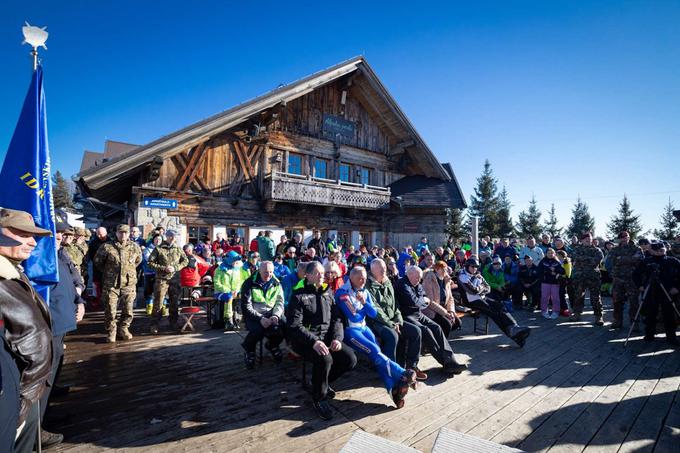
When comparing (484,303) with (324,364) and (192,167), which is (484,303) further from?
(192,167)

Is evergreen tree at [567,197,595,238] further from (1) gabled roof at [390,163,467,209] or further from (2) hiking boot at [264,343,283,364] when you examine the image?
(2) hiking boot at [264,343,283,364]

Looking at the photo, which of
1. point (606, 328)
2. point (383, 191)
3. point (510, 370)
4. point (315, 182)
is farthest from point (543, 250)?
point (315, 182)

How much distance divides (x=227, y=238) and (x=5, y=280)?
11.3 metres

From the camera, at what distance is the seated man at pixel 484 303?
18.0 feet

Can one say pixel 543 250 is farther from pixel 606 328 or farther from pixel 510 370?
pixel 510 370

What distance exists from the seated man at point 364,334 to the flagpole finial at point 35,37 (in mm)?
4793

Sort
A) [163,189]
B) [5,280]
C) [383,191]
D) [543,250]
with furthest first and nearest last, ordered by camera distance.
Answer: [383,191] → [163,189] → [543,250] → [5,280]

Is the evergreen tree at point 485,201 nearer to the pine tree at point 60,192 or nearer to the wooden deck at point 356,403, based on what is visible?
the wooden deck at point 356,403

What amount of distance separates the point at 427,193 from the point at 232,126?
1064cm

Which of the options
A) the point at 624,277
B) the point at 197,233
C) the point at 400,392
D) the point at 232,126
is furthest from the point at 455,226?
the point at 400,392

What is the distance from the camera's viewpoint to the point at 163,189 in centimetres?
1082

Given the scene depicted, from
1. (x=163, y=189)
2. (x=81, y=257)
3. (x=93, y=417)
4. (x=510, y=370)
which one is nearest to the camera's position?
(x=93, y=417)

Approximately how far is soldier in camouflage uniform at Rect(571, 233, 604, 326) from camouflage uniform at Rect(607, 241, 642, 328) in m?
0.42

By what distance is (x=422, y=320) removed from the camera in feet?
15.6
